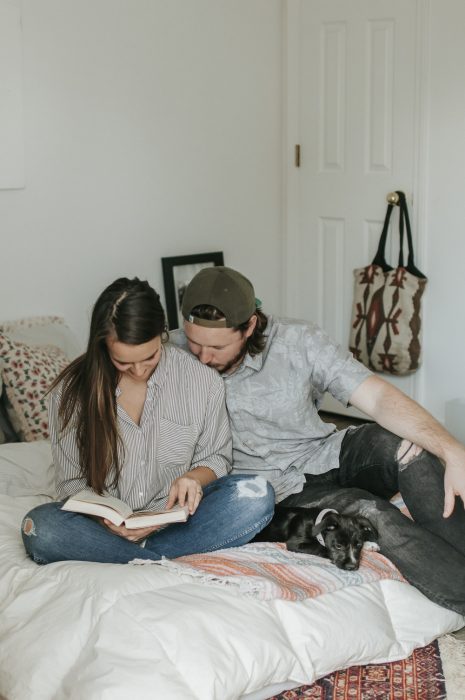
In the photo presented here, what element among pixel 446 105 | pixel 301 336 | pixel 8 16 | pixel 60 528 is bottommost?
pixel 60 528

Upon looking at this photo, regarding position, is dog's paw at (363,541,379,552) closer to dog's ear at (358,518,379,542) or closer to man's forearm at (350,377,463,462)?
dog's ear at (358,518,379,542)

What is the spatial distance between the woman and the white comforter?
124mm

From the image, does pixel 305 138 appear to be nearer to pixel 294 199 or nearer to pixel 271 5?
pixel 294 199

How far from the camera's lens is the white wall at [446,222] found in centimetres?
381

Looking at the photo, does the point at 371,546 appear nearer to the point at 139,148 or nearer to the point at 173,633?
the point at 173,633

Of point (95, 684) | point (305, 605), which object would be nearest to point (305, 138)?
point (305, 605)

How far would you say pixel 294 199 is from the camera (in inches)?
175

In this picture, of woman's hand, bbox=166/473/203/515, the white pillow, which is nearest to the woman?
woman's hand, bbox=166/473/203/515

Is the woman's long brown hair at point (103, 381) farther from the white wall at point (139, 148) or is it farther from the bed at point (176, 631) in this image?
the white wall at point (139, 148)

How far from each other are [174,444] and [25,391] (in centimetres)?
86

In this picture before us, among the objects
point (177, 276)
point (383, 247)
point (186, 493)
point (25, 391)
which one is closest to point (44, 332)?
point (25, 391)

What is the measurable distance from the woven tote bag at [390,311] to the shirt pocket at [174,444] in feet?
6.00

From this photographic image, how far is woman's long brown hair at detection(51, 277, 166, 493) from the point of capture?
2209 millimetres

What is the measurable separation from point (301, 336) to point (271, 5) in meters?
2.31
